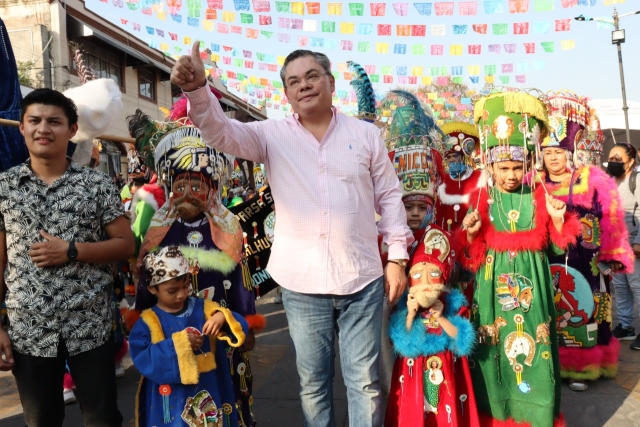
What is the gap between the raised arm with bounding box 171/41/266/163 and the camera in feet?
6.25

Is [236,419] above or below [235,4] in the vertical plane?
below

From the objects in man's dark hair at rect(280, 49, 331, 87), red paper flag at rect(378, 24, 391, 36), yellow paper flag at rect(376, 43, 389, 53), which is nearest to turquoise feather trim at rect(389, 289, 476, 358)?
man's dark hair at rect(280, 49, 331, 87)

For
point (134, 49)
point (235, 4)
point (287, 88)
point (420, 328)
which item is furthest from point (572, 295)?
point (134, 49)

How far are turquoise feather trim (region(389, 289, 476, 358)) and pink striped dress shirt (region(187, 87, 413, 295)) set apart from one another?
1.80 ft

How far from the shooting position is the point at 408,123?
124 inches

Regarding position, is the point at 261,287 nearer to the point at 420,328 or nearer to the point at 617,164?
the point at 420,328

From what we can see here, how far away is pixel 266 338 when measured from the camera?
5.13 m

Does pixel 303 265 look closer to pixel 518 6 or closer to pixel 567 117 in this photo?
pixel 567 117

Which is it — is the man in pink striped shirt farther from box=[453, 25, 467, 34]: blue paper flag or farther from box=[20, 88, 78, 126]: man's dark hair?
box=[453, 25, 467, 34]: blue paper flag

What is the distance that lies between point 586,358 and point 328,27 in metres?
6.40

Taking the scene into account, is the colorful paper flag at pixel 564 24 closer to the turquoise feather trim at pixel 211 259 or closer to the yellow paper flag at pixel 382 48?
the yellow paper flag at pixel 382 48

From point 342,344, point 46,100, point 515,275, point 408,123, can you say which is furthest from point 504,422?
point 46,100

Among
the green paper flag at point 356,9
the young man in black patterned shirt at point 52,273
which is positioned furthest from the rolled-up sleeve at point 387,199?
the green paper flag at point 356,9

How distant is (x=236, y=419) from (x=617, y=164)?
463cm
